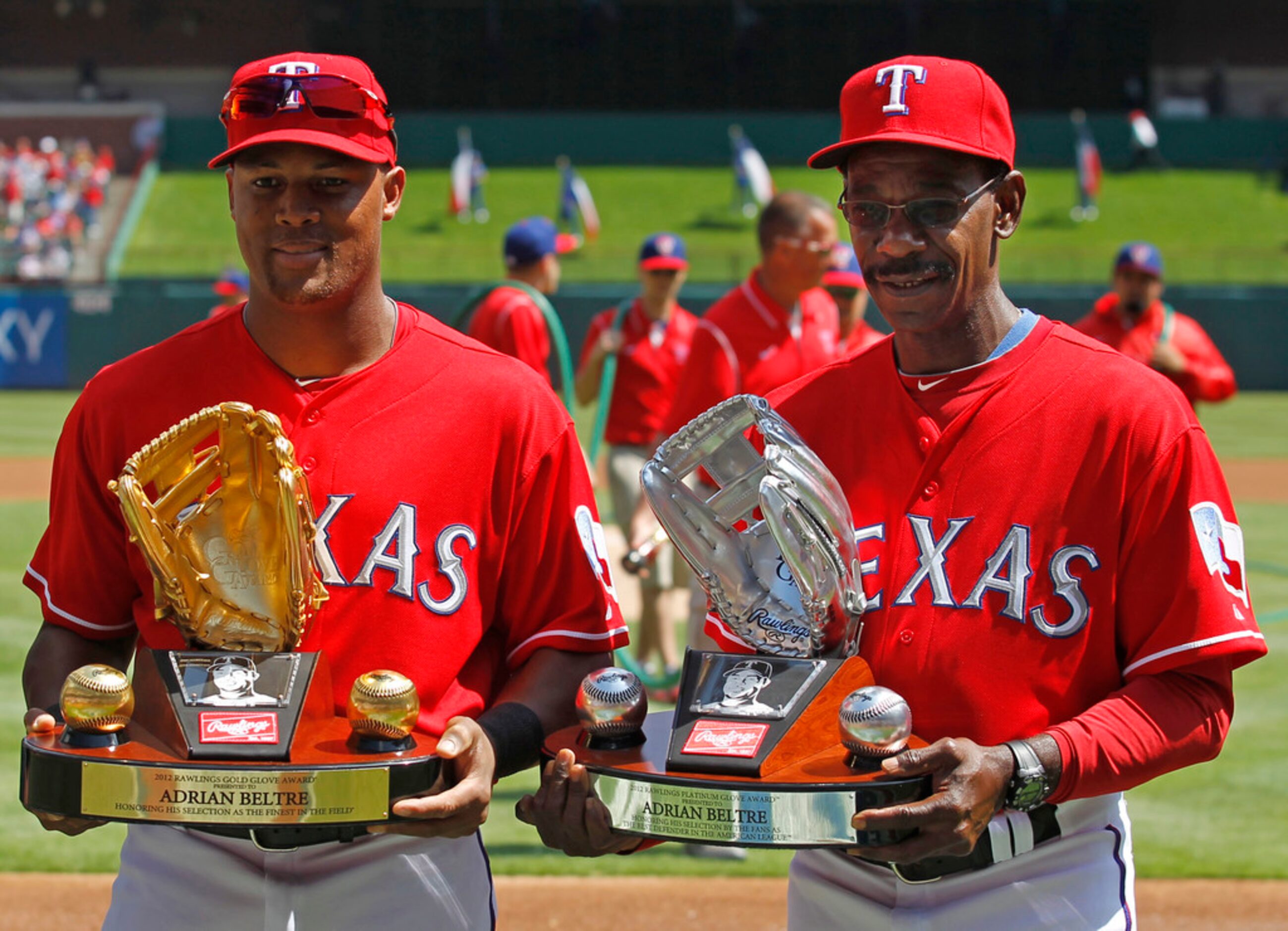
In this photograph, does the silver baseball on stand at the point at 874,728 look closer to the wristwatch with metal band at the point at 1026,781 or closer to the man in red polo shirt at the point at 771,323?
the wristwatch with metal band at the point at 1026,781

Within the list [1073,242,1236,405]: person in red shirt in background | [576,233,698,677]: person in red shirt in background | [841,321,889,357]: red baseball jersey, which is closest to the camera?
[841,321,889,357]: red baseball jersey

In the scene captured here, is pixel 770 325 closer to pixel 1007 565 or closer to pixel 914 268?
pixel 914 268

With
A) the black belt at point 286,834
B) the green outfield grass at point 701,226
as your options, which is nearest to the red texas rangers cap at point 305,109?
the black belt at point 286,834

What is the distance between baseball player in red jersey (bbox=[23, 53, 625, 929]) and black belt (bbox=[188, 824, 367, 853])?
0.16 feet

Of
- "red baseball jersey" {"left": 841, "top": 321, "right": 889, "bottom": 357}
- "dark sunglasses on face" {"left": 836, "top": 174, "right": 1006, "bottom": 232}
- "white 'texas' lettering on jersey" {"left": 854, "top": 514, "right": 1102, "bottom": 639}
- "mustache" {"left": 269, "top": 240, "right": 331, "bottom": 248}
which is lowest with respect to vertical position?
"red baseball jersey" {"left": 841, "top": 321, "right": 889, "bottom": 357}

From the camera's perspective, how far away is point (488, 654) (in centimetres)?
263

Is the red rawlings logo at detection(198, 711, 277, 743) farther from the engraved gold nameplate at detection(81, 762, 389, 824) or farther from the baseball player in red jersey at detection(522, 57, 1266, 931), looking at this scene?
the baseball player in red jersey at detection(522, 57, 1266, 931)

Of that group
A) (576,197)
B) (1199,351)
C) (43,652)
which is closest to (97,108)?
(576,197)

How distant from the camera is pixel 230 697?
2.27m

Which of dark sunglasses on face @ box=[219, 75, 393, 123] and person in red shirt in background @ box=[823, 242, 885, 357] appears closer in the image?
dark sunglasses on face @ box=[219, 75, 393, 123]

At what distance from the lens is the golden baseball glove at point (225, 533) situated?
7.70ft

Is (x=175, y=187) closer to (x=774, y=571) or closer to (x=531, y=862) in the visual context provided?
(x=531, y=862)

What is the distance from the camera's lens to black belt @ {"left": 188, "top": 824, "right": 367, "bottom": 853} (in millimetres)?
2172

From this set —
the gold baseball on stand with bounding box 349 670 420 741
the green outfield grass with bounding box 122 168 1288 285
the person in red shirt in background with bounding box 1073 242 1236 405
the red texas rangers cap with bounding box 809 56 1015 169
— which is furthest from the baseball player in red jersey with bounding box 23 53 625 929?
the green outfield grass with bounding box 122 168 1288 285
